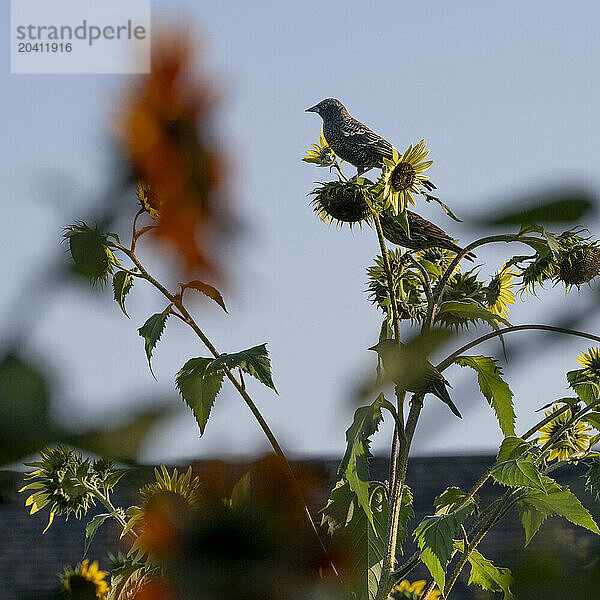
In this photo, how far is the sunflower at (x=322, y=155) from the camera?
2.38ft

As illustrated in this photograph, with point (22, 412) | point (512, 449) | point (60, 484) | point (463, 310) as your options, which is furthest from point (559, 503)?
point (22, 412)

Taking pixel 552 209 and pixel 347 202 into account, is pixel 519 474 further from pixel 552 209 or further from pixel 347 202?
pixel 552 209

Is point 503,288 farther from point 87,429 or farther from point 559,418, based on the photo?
point 87,429

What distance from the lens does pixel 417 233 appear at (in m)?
0.70

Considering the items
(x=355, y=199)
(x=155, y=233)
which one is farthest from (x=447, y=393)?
(x=155, y=233)

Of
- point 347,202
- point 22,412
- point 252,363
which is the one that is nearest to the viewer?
point 22,412

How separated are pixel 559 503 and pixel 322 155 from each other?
327 millimetres

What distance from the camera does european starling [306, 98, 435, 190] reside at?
27.5 inches

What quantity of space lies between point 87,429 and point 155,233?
0.06 meters

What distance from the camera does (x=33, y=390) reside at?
134mm

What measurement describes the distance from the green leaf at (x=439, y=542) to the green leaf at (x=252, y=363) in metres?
0.14

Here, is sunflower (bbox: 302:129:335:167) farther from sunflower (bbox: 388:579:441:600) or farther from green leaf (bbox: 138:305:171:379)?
sunflower (bbox: 388:579:441:600)

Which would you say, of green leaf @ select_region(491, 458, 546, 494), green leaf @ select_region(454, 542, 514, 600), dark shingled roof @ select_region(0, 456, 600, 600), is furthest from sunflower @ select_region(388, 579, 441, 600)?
green leaf @ select_region(491, 458, 546, 494)

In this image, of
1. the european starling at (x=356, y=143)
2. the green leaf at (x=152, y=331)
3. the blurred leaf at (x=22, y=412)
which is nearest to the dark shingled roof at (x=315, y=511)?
the blurred leaf at (x=22, y=412)
